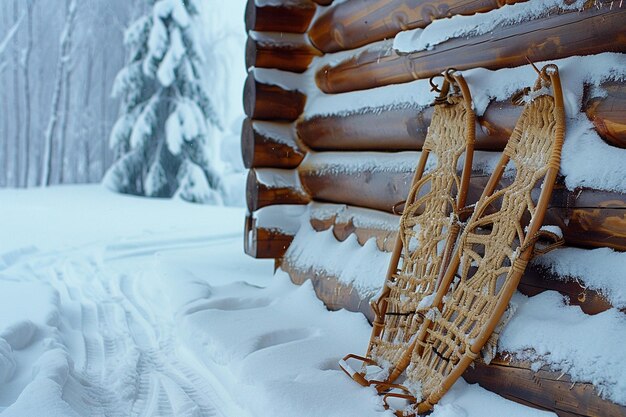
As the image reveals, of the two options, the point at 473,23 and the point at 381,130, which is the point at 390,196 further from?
the point at 473,23

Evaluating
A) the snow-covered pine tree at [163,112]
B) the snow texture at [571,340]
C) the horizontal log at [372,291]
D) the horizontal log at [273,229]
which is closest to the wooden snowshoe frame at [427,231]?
the horizontal log at [372,291]

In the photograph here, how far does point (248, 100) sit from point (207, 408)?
2.66 meters

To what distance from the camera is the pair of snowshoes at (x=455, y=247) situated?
7.36 ft

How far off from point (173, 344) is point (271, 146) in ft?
5.73

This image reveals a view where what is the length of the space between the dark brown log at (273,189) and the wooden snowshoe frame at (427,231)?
1.77m

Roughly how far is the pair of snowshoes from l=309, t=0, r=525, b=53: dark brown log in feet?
1.39

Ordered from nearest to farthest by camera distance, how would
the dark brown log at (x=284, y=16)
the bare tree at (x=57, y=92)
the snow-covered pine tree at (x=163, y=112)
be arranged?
1. the dark brown log at (x=284, y=16)
2. the snow-covered pine tree at (x=163, y=112)
3. the bare tree at (x=57, y=92)

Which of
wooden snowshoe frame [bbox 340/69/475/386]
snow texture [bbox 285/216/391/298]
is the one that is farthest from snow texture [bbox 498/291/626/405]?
snow texture [bbox 285/216/391/298]

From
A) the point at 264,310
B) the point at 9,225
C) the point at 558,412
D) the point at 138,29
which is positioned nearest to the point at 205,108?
the point at 138,29

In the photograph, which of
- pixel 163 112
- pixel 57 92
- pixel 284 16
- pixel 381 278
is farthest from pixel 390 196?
pixel 57 92

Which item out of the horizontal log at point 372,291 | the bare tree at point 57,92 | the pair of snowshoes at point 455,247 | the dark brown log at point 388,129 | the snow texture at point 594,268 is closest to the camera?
the snow texture at point 594,268

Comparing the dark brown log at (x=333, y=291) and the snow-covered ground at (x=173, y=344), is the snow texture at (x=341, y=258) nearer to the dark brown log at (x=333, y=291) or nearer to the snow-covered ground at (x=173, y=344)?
the dark brown log at (x=333, y=291)

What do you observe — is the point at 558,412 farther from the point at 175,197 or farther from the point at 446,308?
the point at 175,197

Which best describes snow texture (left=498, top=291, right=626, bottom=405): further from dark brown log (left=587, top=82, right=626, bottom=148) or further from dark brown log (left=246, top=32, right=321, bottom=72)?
dark brown log (left=246, top=32, right=321, bottom=72)
